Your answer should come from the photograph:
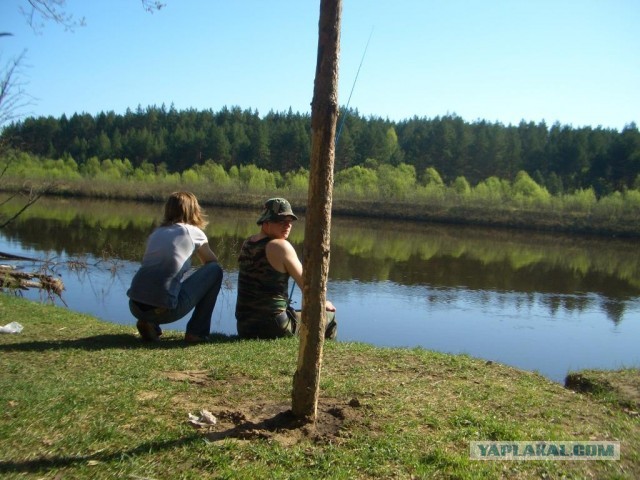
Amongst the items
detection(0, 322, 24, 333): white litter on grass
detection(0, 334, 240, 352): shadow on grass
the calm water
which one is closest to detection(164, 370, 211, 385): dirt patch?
detection(0, 334, 240, 352): shadow on grass

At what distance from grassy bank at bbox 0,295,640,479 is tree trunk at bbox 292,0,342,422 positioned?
303 millimetres

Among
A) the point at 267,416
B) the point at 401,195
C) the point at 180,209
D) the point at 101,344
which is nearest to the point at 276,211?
the point at 180,209

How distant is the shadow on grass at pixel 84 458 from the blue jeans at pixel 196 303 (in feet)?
7.65

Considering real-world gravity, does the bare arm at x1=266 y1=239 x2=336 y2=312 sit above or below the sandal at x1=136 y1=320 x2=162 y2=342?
above

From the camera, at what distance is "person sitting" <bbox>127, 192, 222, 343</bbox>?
5477 millimetres

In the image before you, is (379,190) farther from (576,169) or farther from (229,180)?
(576,169)

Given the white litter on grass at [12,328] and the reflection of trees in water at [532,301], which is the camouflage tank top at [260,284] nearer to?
the white litter on grass at [12,328]

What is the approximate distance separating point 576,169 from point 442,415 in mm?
75829

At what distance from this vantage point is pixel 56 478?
114 inches

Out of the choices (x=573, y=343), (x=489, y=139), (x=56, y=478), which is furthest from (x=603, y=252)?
(x=489, y=139)

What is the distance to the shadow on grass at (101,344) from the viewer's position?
17.4 ft

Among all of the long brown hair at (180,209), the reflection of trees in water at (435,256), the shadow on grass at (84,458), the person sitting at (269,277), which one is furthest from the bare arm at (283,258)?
the reflection of trees in water at (435,256)

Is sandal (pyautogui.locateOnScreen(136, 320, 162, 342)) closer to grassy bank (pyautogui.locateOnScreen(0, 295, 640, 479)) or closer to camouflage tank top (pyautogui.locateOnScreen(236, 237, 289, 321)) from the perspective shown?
grassy bank (pyautogui.locateOnScreen(0, 295, 640, 479))

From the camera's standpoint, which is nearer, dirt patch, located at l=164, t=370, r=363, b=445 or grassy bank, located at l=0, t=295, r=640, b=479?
grassy bank, located at l=0, t=295, r=640, b=479
